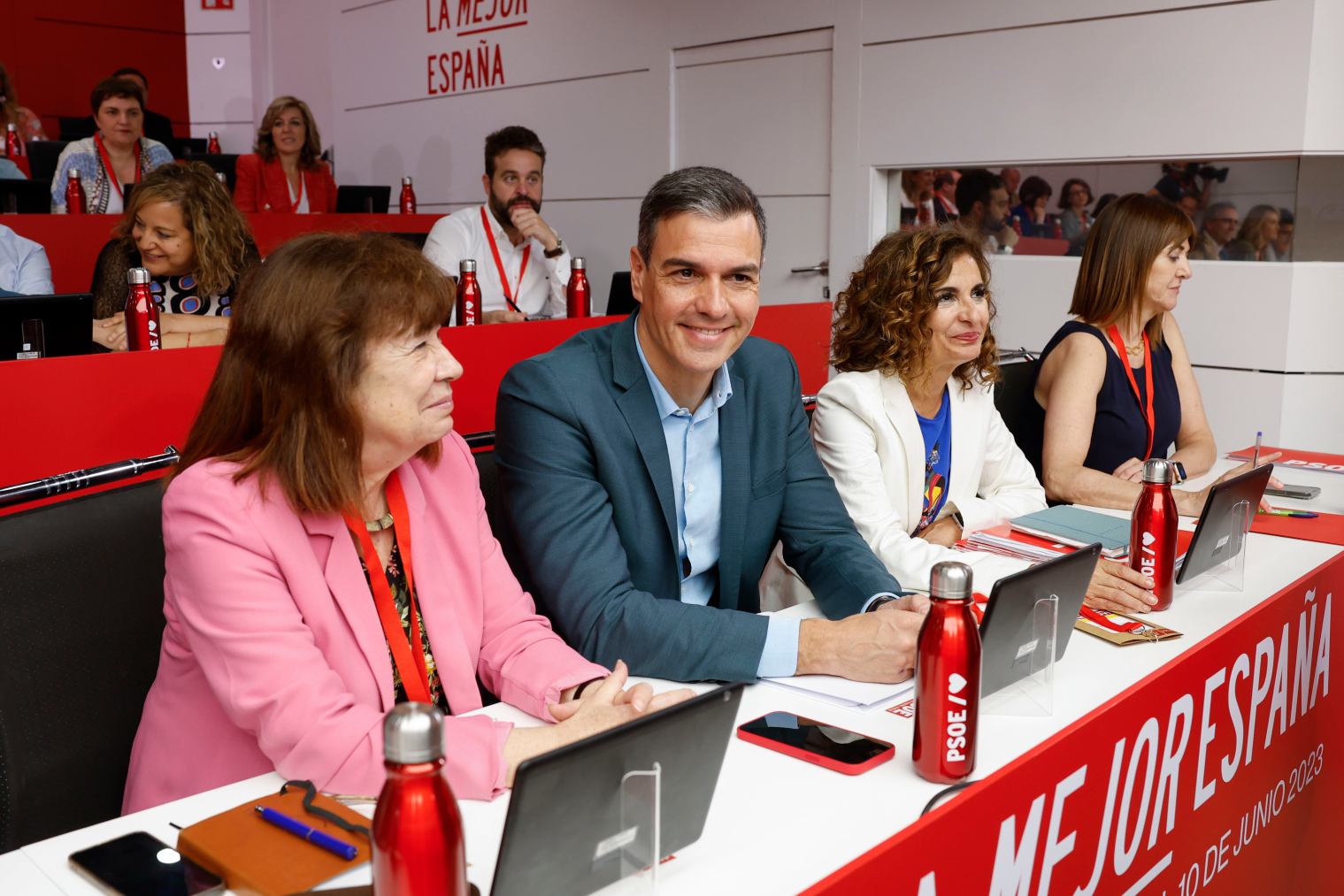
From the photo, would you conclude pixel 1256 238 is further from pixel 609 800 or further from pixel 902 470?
pixel 609 800

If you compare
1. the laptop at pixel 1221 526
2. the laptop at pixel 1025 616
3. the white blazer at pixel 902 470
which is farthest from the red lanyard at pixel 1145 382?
the laptop at pixel 1025 616

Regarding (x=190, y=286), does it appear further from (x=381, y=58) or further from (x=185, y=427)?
(x=381, y=58)

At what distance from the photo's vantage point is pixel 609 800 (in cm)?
102

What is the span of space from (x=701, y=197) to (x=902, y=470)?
871 mm

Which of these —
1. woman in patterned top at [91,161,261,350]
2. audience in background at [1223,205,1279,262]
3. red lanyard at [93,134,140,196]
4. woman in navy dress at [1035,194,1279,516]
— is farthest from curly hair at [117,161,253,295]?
audience in background at [1223,205,1279,262]

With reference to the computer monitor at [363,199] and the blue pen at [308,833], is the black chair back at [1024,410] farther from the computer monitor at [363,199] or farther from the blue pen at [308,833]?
the computer monitor at [363,199]

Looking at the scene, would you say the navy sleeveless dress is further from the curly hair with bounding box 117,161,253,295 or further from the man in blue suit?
the curly hair with bounding box 117,161,253,295

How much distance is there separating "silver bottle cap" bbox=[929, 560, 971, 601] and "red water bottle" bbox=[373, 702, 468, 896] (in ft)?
1.98

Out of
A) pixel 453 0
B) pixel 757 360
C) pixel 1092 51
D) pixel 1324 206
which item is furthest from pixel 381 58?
pixel 757 360

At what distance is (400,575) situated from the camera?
1.58 metres

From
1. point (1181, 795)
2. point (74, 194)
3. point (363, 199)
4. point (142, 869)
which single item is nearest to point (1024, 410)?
point (1181, 795)

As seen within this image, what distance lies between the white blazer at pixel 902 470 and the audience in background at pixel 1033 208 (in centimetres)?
262

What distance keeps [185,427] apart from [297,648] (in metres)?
1.50

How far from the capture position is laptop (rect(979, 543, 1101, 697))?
1.42 m
